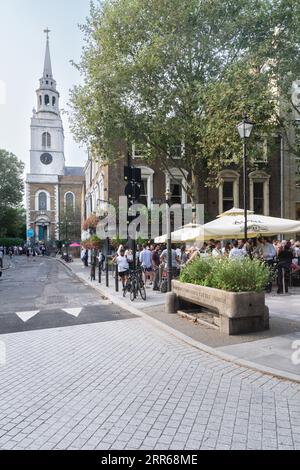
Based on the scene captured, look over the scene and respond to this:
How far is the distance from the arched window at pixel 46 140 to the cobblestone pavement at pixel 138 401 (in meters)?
80.8

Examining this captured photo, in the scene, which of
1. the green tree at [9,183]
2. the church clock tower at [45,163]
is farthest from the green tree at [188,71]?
the church clock tower at [45,163]

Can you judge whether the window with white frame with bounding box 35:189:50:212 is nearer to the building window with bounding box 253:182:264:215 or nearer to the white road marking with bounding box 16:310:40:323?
the building window with bounding box 253:182:264:215

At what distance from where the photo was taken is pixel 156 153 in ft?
75.0

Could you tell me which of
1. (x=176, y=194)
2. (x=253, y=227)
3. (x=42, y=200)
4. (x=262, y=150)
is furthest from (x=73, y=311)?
(x=42, y=200)

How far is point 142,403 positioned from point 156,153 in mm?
19954

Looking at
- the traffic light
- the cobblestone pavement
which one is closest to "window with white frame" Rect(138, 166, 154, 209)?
the traffic light

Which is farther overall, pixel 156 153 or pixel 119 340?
pixel 156 153

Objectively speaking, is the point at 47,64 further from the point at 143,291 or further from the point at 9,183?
the point at 143,291

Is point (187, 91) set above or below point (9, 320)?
above

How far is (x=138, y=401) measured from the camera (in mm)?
4242

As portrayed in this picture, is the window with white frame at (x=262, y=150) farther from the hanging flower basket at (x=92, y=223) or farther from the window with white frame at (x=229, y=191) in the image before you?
the hanging flower basket at (x=92, y=223)

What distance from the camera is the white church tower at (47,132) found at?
80.1m
